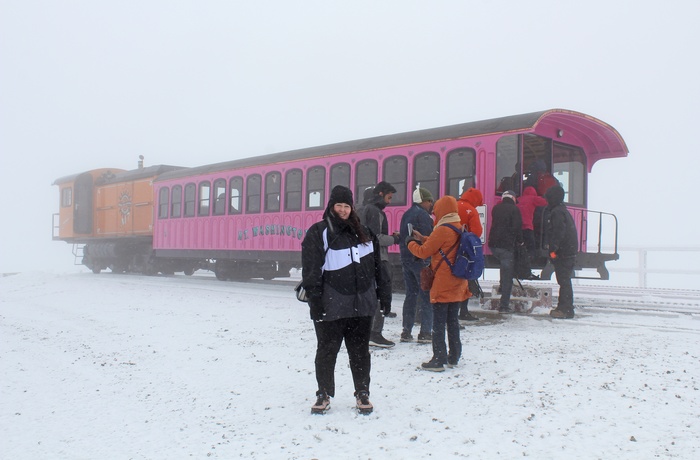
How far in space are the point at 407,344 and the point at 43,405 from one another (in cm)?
362

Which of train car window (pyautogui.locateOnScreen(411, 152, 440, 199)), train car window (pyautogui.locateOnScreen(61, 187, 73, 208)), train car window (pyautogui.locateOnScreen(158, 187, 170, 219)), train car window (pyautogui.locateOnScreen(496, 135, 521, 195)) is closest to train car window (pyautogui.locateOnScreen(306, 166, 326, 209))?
train car window (pyautogui.locateOnScreen(411, 152, 440, 199))

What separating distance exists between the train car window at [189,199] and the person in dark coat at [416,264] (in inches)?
439

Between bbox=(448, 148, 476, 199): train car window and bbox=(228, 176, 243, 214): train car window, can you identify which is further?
bbox=(228, 176, 243, 214): train car window

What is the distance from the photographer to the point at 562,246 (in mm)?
8258

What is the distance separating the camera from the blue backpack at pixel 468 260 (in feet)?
17.4

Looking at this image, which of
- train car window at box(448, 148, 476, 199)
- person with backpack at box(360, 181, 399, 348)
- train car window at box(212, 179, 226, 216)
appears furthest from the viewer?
train car window at box(212, 179, 226, 216)

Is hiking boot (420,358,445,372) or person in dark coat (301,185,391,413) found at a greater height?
person in dark coat (301,185,391,413)

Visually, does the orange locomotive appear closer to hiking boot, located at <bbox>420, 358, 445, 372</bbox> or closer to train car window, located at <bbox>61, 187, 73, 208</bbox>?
train car window, located at <bbox>61, 187, 73, 208</bbox>

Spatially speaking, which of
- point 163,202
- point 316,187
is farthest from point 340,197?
point 163,202

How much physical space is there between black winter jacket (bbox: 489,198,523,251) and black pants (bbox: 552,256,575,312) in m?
0.66

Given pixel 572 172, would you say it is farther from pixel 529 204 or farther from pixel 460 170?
pixel 460 170

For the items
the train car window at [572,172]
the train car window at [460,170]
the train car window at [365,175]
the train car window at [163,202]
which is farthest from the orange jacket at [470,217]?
the train car window at [163,202]

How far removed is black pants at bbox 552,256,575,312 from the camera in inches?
326

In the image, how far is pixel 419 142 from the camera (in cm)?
1083
